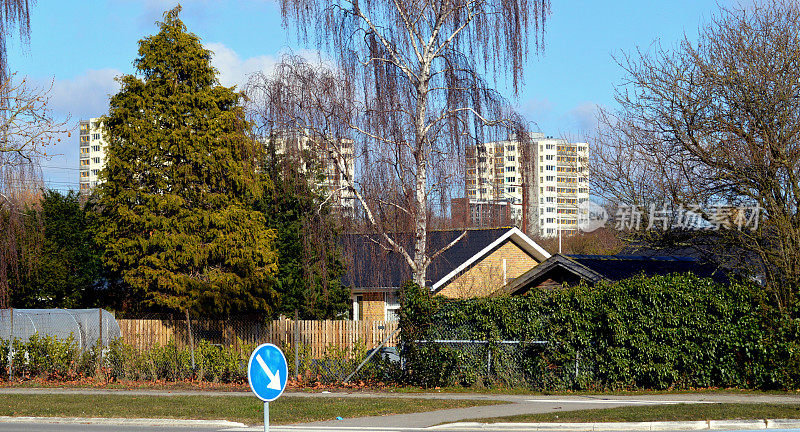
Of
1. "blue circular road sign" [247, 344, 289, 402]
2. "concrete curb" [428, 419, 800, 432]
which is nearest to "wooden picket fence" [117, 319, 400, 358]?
"concrete curb" [428, 419, 800, 432]

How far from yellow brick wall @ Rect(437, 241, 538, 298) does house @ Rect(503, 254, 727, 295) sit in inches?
301

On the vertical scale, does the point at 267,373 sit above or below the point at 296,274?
below

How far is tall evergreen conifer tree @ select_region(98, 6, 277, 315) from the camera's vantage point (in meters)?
25.5

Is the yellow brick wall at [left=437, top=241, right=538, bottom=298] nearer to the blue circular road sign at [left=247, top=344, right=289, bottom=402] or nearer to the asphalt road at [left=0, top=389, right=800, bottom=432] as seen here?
the asphalt road at [left=0, top=389, right=800, bottom=432]

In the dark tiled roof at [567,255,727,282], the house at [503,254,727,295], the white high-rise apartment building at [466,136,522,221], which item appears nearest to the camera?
the white high-rise apartment building at [466,136,522,221]

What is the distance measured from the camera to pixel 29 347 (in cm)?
2456

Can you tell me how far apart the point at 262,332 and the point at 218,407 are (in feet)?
27.1

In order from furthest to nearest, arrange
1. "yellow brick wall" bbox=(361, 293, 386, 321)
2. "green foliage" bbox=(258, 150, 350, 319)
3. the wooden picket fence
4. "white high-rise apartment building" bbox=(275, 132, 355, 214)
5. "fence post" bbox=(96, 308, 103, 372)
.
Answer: "yellow brick wall" bbox=(361, 293, 386, 321) < "green foliage" bbox=(258, 150, 350, 319) < "fence post" bbox=(96, 308, 103, 372) < the wooden picket fence < "white high-rise apartment building" bbox=(275, 132, 355, 214)

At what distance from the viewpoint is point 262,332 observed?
25.5m

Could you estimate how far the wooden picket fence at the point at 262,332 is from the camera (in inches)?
944

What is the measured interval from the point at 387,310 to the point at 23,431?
25551mm

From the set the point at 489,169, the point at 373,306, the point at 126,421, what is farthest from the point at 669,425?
the point at 373,306

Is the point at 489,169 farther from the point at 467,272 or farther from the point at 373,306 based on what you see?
the point at 373,306

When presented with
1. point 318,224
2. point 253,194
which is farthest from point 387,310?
point 318,224
